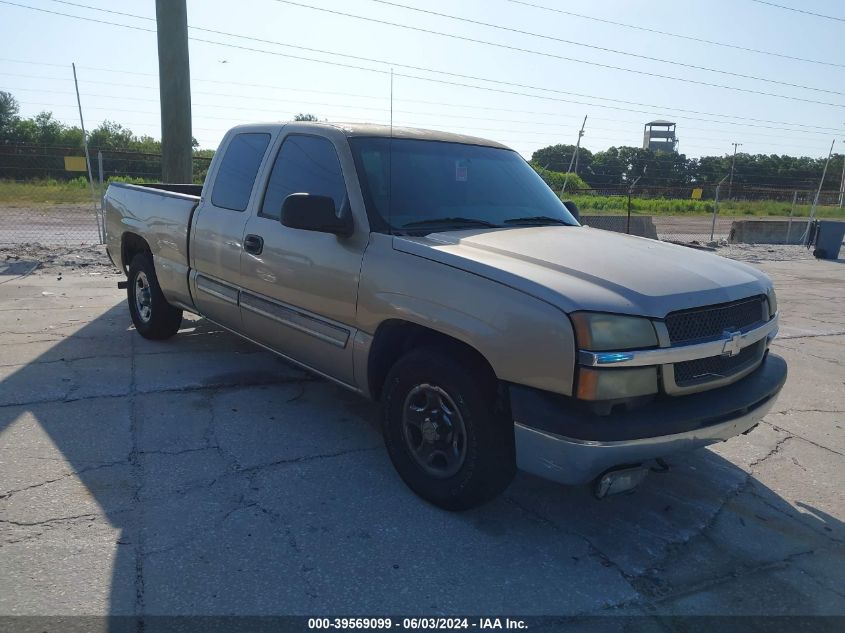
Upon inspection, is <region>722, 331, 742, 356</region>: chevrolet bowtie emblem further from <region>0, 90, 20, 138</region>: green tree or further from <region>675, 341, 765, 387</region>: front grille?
<region>0, 90, 20, 138</region>: green tree

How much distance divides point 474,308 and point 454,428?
0.62 metres

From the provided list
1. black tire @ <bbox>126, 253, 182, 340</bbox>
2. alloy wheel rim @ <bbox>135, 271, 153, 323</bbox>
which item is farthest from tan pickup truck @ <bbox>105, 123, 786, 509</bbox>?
alloy wheel rim @ <bbox>135, 271, 153, 323</bbox>

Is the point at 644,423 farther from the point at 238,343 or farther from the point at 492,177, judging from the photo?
the point at 238,343

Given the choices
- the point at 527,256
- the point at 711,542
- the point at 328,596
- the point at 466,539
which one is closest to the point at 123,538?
the point at 328,596

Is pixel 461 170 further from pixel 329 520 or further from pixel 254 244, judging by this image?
pixel 329 520

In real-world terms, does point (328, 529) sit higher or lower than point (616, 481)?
lower

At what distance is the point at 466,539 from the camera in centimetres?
314

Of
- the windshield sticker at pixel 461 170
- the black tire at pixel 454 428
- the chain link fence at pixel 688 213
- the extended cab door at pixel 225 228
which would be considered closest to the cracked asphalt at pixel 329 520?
the black tire at pixel 454 428

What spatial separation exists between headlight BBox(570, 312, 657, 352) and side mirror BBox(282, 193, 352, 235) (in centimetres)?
151

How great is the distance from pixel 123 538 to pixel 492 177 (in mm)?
2982

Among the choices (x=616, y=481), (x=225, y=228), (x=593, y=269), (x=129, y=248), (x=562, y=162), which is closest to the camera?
(x=616, y=481)

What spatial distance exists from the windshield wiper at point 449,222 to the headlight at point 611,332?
131 cm

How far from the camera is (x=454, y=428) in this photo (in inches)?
126

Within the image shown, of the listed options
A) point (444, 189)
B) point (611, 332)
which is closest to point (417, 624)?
point (611, 332)
